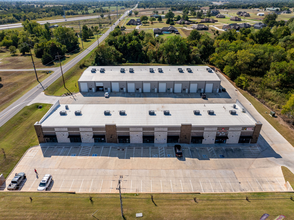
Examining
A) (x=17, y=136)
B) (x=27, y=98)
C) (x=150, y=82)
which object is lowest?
(x=17, y=136)

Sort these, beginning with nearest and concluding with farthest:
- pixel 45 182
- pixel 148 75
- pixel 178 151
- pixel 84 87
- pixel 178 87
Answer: pixel 45 182, pixel 178 151, pixel 178 87, pixel 84 87, pixel 148 75

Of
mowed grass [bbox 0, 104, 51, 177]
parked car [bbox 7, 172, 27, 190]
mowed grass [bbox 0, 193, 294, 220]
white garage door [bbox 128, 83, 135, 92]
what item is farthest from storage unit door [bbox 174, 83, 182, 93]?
parked car [bbox 7, 172, 27, 190]

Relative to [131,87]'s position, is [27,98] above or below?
below

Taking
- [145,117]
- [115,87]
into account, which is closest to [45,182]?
[145,117]

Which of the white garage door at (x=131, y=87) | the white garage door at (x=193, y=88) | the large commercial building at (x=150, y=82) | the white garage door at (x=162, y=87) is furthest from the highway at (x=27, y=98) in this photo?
the white garage door at (x=193, y=88)

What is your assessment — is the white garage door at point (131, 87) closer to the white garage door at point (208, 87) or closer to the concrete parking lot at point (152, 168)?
the white garage door at point (208, 87)

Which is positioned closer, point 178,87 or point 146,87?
point 178,87

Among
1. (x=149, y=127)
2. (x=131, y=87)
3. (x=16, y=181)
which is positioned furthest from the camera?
(x=131, y=87)

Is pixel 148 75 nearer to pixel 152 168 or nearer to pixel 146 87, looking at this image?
pixel 146 87
